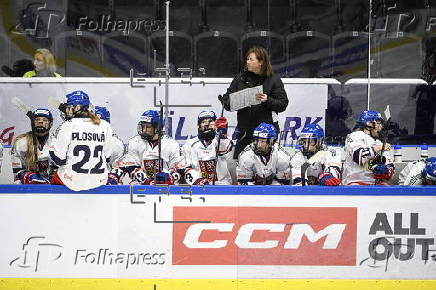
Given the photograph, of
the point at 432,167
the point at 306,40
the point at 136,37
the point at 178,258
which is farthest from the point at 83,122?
A: the point at 306,40

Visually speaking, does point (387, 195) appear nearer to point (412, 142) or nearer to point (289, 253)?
point (289, 253)

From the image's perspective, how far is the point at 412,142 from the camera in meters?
8.84

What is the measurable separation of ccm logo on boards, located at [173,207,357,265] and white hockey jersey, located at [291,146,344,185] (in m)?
1.09

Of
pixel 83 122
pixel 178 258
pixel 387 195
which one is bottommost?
pixel 178 258

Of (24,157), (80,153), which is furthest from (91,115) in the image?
(24,157)

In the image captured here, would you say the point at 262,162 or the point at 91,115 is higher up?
the point at 91,115

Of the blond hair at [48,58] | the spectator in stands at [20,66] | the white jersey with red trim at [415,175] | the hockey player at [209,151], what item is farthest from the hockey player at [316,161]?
the spectator in stands at [20,66]

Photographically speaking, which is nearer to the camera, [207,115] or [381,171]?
[381,171]

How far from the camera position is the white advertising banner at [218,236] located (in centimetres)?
539

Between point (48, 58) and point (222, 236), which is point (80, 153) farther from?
point (48, 58)

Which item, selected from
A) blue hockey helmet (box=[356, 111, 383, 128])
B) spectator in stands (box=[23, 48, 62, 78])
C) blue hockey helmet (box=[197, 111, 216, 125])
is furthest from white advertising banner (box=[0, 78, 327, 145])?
blue hockey helmet (box=[356, 111, 383, 128])

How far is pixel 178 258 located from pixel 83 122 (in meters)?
1.16

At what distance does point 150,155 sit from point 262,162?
56.8 inches

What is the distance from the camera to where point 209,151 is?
756 centimetres
